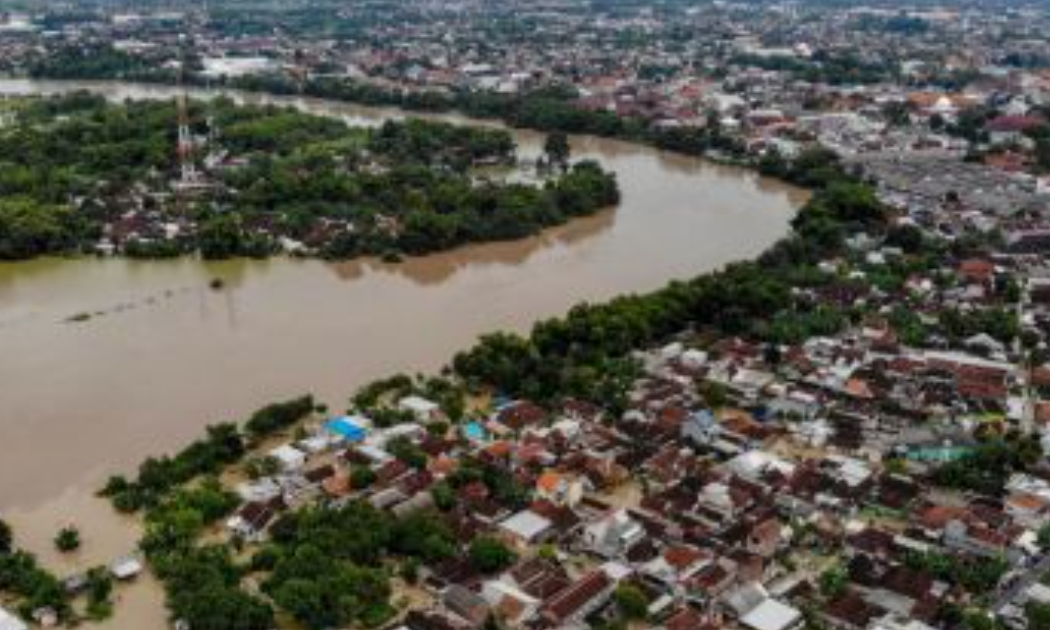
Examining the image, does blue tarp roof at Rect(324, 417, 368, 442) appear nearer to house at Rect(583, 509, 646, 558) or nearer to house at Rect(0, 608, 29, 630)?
house at Rect(583, 509, 646, 558)

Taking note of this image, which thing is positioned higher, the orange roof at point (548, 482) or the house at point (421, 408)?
the orange roof at point (548, 482)

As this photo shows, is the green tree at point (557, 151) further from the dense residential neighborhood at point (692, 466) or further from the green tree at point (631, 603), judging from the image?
the green tree at point (631, 603)

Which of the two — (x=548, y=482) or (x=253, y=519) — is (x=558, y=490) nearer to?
(x=548, y=482)

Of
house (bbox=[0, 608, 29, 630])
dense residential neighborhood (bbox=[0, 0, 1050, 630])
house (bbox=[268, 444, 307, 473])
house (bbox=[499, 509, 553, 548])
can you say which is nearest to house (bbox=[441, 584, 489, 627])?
dense residential neighborhood (bbox=[0, 0, 1050, 630])

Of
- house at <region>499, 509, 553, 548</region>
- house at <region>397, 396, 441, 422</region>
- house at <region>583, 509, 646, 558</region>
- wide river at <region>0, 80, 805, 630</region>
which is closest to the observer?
house at <region>583, 509, 646, 558</region>

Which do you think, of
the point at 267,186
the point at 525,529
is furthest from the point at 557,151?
the point at 525,529

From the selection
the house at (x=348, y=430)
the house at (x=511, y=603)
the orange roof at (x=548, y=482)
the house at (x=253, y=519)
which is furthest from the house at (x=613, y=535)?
the house at (x=348, y=430)
